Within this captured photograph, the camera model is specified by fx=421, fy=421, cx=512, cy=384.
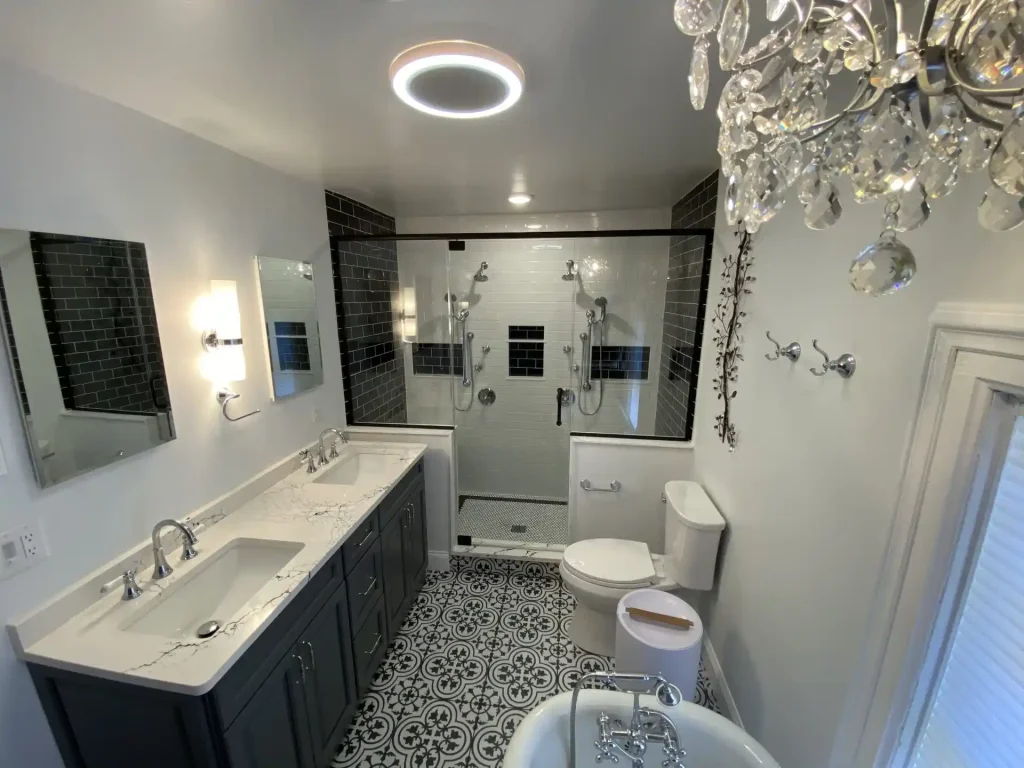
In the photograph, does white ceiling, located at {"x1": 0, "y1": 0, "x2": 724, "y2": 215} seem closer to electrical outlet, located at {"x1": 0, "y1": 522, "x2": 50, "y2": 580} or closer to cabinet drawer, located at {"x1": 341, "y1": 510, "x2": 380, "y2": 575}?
electrical outlet, located at {"x1": 0, "y1": 522, "x2": 50, "y2": 580}

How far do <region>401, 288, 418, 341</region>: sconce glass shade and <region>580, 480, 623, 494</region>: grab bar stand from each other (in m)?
1.67

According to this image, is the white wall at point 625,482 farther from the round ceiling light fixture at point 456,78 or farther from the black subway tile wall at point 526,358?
the round ceiling light fixture at point 456,78

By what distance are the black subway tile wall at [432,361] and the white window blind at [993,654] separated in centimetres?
284

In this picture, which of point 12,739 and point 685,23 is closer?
point 685,23

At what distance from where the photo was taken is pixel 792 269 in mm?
1439

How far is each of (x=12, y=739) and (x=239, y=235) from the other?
1.72 meters

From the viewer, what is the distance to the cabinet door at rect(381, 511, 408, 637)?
6.63ft

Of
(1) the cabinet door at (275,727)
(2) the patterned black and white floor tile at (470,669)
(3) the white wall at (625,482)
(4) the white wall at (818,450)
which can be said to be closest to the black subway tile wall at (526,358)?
(3) the white wall at (625,482)

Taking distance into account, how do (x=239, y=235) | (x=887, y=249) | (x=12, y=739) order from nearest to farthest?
(x=887, y=249) → (x=12, y=739) → (x=239, y=235)

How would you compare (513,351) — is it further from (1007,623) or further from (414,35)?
(1007,623)

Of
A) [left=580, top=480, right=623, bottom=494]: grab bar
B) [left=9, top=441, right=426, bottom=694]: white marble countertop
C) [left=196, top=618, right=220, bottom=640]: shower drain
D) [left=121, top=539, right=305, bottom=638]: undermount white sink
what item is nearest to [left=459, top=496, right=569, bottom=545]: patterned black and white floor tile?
[left=580, top=480, right=623, bottom=494]: grab bar

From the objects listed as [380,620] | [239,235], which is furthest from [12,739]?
[239,235]

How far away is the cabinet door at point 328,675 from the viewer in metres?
1.45

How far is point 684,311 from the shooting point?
8.51 ft
